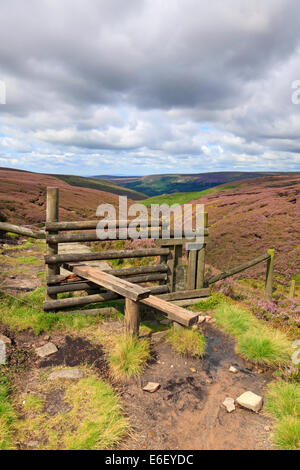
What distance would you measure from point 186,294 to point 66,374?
4.02m

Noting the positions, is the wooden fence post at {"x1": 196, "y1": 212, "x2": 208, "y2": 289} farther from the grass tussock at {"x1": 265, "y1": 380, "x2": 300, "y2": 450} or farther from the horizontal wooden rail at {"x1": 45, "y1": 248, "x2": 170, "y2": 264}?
the grass tussock at {"x1": 265, "y1": 380, "x2": 300, "y2": 450}

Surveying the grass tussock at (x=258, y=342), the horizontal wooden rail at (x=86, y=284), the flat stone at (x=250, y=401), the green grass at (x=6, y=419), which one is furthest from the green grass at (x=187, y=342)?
the green grass at (x=6, y=419)

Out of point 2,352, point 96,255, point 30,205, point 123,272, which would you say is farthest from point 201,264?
point 30,205

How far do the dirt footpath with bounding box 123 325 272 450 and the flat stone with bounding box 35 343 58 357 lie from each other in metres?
1.72

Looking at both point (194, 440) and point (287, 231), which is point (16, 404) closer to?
point (194, 440)

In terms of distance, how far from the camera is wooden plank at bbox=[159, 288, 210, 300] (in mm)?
7301

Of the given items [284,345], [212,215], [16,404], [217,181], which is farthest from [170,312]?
[217,181]

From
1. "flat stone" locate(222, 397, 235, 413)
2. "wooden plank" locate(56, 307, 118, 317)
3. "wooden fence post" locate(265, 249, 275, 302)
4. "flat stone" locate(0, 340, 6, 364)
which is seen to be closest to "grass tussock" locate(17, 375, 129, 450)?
"flat stone" locate(0, 340, 6, 364)

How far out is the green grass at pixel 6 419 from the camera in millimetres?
3037

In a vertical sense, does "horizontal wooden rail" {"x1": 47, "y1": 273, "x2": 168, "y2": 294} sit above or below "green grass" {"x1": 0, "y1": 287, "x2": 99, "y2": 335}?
above

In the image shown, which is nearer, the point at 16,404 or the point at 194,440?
the point at 194,440

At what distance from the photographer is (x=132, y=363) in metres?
4.62

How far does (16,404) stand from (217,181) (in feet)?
515

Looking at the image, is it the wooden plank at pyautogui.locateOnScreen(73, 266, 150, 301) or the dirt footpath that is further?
the wooden plank at pyautogui.locateOnScreen(73, 266, 150, 301)
